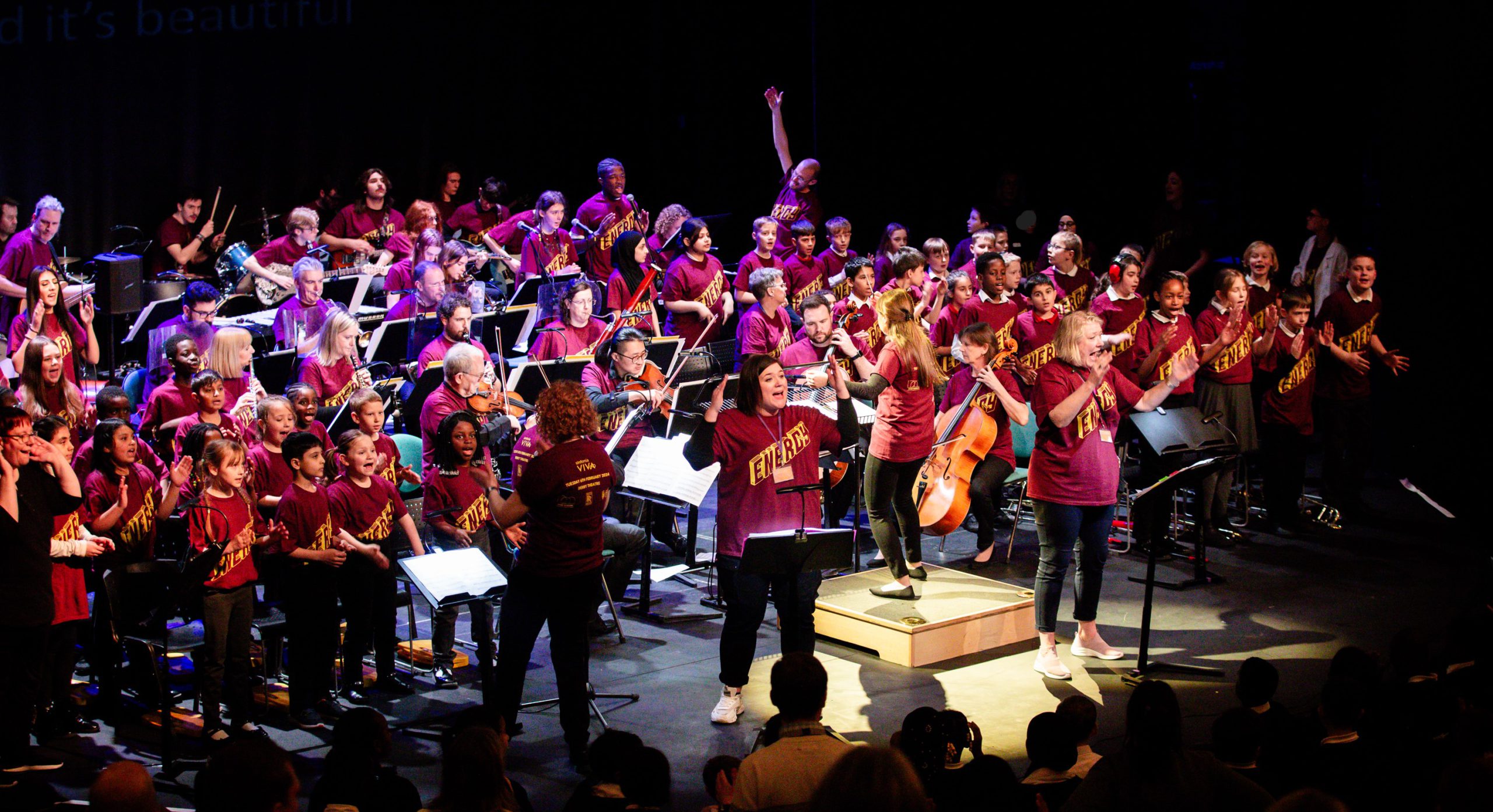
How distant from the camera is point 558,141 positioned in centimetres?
1502

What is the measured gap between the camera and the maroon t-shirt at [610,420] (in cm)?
784

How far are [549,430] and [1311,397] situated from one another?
6360 mm

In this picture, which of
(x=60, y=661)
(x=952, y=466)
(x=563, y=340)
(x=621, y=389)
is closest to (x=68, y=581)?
(x=60, y=661)

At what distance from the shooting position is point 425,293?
9445 millimetres

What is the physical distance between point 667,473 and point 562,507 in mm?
1537

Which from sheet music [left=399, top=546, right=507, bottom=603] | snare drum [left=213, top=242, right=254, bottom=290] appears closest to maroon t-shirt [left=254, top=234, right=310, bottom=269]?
snare drum [left=213, top=242, right=254, bottom=290]

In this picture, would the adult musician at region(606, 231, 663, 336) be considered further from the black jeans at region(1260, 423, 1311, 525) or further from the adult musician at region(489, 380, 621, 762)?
the adult musician at region(489, 380, 621, 762)

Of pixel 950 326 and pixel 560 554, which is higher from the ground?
pixel 950 326

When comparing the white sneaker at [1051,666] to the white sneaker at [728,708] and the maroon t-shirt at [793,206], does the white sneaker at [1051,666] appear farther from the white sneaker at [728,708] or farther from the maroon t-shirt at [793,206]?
the maroon t-shirt at [793,206]

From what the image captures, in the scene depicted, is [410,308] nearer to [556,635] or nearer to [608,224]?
[608,224]

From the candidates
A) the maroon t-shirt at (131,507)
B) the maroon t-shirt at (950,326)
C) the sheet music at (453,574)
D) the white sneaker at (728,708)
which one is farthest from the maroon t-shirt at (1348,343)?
the maroon t-shirt at (131,507)

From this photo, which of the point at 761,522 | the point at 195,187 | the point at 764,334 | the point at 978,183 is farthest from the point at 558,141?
the point at 761,522

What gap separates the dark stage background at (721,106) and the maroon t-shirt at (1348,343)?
10.4 ft

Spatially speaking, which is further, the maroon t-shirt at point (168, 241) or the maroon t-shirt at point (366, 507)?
the maroon t-shirt at point (168, 241)
